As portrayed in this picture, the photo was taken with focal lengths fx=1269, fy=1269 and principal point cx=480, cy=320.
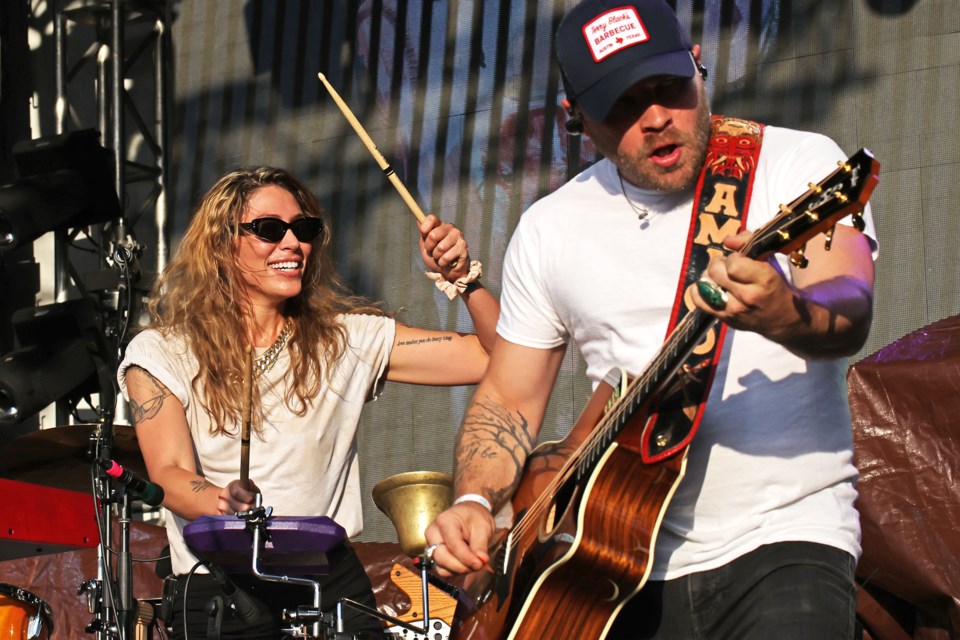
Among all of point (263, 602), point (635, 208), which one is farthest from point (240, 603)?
point (635, 208)

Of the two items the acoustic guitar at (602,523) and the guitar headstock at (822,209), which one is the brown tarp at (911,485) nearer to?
the acoustic guitar at (602,523)

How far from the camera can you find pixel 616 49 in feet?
8.98

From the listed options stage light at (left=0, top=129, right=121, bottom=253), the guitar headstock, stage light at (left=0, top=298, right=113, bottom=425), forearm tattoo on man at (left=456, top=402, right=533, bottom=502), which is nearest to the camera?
the guitar headstock

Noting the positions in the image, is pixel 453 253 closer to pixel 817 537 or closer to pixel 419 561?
pixel 419 561

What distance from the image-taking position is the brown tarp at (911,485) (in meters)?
4.20

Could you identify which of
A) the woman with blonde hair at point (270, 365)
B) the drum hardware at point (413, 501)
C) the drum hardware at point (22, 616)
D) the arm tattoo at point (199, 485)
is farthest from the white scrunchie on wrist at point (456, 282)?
the drum hardware at point (22, 616)

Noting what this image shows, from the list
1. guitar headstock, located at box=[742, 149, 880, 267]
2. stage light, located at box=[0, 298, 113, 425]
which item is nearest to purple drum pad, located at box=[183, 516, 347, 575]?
guitar headstock, located at box=[742, 149, 880, 267]

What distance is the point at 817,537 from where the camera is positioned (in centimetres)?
253

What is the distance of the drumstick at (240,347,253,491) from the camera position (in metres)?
3.56

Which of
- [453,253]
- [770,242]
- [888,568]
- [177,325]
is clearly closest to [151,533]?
[177,325]

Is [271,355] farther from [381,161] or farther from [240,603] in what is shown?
[240,603]

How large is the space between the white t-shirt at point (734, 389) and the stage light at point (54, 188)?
4.81 metres

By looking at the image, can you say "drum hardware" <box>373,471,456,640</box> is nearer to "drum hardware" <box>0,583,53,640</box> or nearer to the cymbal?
the cymbal

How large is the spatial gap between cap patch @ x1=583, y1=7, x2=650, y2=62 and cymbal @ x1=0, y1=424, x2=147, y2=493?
2.93 m
